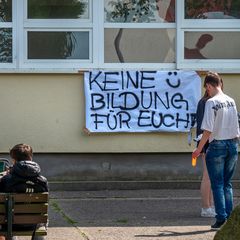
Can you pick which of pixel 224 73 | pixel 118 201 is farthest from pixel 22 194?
pixel 224 73

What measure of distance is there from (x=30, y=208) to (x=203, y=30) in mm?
5640

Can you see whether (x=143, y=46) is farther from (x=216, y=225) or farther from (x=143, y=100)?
(x=216, y=225)

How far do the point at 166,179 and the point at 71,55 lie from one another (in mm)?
2343

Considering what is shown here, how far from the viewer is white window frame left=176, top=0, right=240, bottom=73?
11.3 m

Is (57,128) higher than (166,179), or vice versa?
(57,128)

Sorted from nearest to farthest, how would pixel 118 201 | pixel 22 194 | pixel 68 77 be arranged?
pixel 22 194
pixel 118 201
pixel 68 77

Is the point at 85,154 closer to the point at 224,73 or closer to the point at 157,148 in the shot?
the point at 157,148

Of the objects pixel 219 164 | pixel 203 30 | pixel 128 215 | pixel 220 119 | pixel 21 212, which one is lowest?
pixel 128 215

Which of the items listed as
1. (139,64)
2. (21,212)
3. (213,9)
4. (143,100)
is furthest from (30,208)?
(213,9)

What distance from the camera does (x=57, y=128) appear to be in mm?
11125

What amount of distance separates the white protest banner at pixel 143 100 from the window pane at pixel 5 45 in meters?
1.25

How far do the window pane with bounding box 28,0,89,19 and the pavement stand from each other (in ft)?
8.65

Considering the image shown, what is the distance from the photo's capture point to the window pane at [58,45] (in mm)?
11227

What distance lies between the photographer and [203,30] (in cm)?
1139
